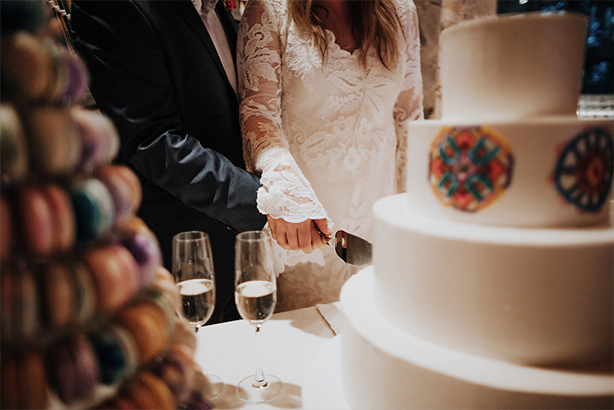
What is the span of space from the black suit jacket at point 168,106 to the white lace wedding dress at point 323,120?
11 centimetres

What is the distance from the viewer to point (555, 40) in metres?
0.56

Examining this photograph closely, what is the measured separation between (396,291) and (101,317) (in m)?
0.43

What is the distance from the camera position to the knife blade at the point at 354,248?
3.26 feet

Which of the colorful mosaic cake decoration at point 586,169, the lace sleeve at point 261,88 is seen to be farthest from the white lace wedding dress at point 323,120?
the colorful mosaic cake decoration at point 586,169

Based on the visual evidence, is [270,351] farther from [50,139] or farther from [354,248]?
[50,139]

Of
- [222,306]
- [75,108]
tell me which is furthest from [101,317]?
[222,306]

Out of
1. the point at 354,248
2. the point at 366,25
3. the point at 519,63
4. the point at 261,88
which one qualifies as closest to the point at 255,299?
the point at 354,248

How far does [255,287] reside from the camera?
2.77 feet

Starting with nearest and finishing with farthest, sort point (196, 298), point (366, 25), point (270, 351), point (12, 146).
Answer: point (12, 146) < point (196, 298) < point (270, 351) < point (366, 25)

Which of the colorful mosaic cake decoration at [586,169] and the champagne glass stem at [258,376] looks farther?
the champagne glass stem at [258,376]

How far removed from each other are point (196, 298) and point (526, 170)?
0.66m

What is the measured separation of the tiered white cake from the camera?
518 millimetres

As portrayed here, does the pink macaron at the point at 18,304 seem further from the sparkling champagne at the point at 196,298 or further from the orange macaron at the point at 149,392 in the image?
the sparkling champagne at the point at 196,298

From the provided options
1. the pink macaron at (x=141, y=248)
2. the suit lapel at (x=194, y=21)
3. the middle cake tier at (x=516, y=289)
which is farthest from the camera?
the suit lapel at (x=194, y=21)
